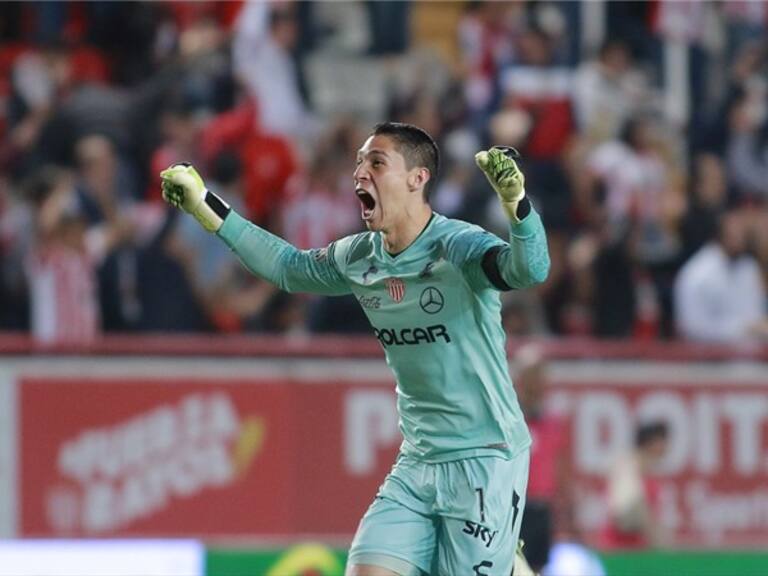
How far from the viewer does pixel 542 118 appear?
54.5 ft

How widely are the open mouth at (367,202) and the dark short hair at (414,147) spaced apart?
0.19 meters

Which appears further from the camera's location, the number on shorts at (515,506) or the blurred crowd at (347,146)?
the blurred crowd at (347,146)

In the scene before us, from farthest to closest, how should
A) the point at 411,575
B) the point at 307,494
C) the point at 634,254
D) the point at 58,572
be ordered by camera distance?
1. the point at 634,254
2. the point at 307,494
3. the point at 58,572
4. the point at 411,575

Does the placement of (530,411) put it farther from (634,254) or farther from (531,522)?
(634,254)

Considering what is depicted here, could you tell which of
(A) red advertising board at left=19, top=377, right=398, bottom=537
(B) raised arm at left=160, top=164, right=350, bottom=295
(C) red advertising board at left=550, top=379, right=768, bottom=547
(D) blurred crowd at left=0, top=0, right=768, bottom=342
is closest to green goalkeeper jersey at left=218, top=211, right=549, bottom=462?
(B) raised arm at left=160, top=164, right=350, bottom=295

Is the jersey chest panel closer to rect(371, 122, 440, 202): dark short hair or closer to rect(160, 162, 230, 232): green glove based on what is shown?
rect(371, 122, 440, 202): dark short hair

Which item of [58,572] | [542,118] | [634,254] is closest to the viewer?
[58,572]

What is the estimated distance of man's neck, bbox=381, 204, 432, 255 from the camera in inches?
297

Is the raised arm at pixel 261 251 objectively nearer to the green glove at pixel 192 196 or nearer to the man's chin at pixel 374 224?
the green glove at pixel 192 196

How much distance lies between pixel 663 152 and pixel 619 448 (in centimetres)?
410

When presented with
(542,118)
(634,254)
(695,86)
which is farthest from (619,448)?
(695,86)

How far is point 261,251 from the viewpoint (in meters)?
7.95

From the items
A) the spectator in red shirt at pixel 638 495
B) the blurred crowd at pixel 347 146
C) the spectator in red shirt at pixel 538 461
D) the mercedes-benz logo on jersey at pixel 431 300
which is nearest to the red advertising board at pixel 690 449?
the spectator in red shirt at pixel 638 495

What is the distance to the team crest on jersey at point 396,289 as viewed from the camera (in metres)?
7.48
